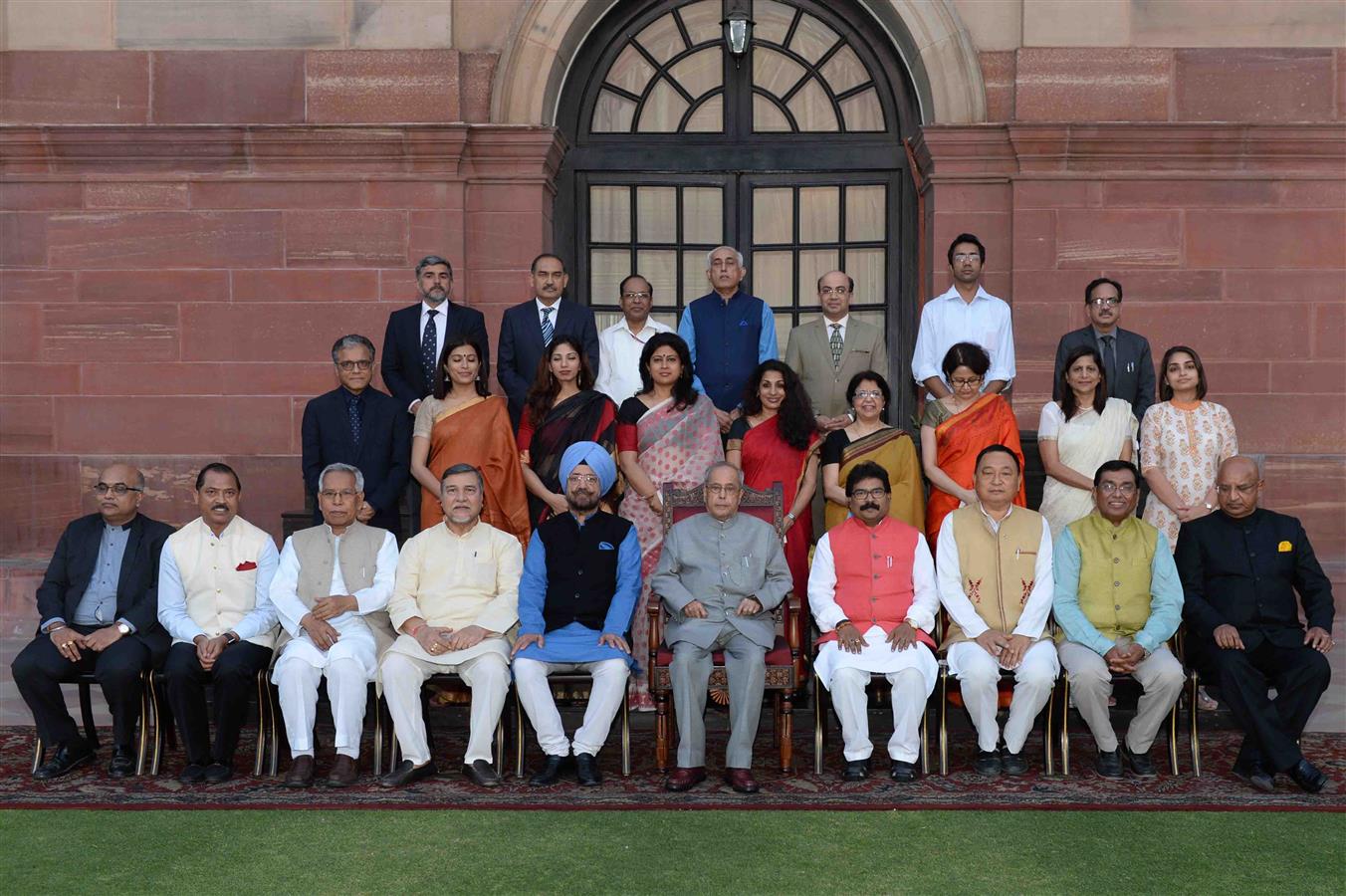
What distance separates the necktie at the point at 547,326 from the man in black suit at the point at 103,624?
214 centimetres

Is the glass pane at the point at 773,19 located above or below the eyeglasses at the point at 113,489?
above

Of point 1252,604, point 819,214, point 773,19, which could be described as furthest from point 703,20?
point 1252,604

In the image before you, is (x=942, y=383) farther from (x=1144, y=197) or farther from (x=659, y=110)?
(x=659, y=110)

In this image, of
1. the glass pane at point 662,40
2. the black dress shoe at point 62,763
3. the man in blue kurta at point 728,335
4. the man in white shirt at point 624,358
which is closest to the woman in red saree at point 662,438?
the man in blue kurta at point 728,335

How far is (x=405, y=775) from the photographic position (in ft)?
20.4

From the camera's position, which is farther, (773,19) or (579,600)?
(773,19)

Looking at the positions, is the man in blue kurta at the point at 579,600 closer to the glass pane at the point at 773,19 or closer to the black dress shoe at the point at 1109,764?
the black dress shoe at the point at 1109,764

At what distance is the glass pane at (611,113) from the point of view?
10.7 meters

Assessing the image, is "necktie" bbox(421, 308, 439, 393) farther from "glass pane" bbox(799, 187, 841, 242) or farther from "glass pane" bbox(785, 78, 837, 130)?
"glass pane" bbox(785, 78, 837, 130)

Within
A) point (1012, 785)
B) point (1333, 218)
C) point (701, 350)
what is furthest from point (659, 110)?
point (1012, 785)

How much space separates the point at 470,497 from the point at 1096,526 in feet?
8.74

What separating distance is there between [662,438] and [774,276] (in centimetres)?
351

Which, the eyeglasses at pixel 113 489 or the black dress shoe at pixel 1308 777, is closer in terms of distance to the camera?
the black dress shoe at pixel 1308 777

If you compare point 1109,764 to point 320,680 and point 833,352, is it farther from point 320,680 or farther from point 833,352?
point 320,680
